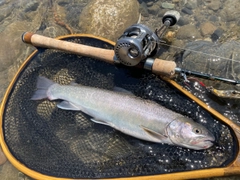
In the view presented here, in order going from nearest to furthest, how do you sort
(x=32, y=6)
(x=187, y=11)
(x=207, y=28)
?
(x=207, y=28), (x=187, y=11), (x=32, y=6)

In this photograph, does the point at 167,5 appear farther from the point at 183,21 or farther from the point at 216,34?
the point at 216,34

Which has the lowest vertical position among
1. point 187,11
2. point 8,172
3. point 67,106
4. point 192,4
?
point 8,172

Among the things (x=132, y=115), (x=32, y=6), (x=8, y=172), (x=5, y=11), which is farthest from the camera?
(x=5, y=11)

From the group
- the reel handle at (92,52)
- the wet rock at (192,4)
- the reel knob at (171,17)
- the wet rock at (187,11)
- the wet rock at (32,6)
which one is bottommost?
the wet rock at (32,6)

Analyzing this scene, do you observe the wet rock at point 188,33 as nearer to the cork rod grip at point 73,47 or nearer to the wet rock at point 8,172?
the cork rod grip at point 73,47

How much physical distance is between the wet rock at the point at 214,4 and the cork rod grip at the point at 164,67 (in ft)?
8.19

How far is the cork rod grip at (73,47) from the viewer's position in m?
3.25

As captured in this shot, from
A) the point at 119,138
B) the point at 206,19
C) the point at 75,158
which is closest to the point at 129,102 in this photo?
the point at 119,138

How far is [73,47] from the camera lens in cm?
339

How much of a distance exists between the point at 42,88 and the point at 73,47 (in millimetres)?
637

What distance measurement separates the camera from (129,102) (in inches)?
120

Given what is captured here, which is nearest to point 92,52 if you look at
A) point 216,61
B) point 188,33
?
point 216,61

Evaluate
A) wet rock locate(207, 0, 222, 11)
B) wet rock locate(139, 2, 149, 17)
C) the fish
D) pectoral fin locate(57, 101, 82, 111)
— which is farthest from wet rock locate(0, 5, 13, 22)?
wet rock locate(207, 0, 222, 11)

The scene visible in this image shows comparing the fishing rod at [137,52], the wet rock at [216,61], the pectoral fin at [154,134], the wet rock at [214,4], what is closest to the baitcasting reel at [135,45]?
the fishing rod at [137,52]
